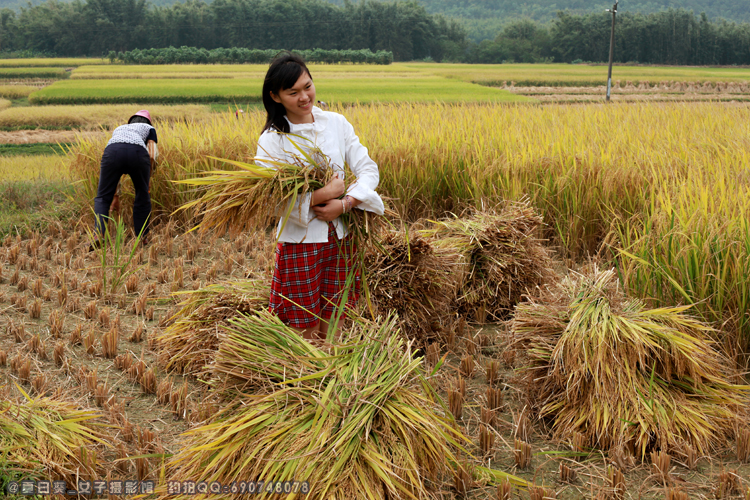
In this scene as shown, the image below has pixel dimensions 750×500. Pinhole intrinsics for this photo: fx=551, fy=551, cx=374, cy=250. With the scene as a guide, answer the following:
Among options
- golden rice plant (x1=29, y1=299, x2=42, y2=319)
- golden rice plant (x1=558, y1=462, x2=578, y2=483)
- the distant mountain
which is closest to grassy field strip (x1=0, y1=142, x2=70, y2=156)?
golden rice plant (x1=29, y1=299, x2=42, y2=319)

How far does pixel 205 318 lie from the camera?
2590 millimetres

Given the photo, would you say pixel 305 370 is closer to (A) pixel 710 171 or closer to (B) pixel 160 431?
(B) pixel 160 431

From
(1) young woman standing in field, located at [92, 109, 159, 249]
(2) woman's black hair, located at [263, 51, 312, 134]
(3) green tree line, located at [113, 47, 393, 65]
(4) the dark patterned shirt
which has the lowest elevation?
(1) young woman standing in field, located at [92, 109, 159, 249]

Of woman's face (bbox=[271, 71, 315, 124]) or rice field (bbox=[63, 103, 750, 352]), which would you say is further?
rice field (bbox=[63, 103, 750, 352])

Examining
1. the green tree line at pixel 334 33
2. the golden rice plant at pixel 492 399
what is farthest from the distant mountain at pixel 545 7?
the golden rice plant at pixel 492 399

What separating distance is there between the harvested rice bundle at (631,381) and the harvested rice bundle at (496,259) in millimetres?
882

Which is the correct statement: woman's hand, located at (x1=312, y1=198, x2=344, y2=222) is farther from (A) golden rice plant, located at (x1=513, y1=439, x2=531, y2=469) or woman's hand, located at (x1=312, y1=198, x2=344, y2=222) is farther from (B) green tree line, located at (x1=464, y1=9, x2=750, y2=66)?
(B) green tree line, located at (x1=464, y1=9, x2=750, y2=66)

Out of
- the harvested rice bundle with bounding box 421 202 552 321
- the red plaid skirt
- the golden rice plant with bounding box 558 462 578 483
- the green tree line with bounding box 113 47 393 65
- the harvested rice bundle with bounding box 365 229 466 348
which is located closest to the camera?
the golden rice plant with bounding box 558 462 578 483

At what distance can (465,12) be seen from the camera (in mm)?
138250

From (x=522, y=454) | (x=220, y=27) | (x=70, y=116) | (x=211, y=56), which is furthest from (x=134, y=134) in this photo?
(x=220, y=27)

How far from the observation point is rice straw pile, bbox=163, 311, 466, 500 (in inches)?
57.8

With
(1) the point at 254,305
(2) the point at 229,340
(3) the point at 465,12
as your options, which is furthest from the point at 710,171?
(3) the point at 465,12

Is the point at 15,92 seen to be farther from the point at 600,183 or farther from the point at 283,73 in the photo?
the point at 283,73

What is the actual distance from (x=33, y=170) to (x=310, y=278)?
686 centimetres
